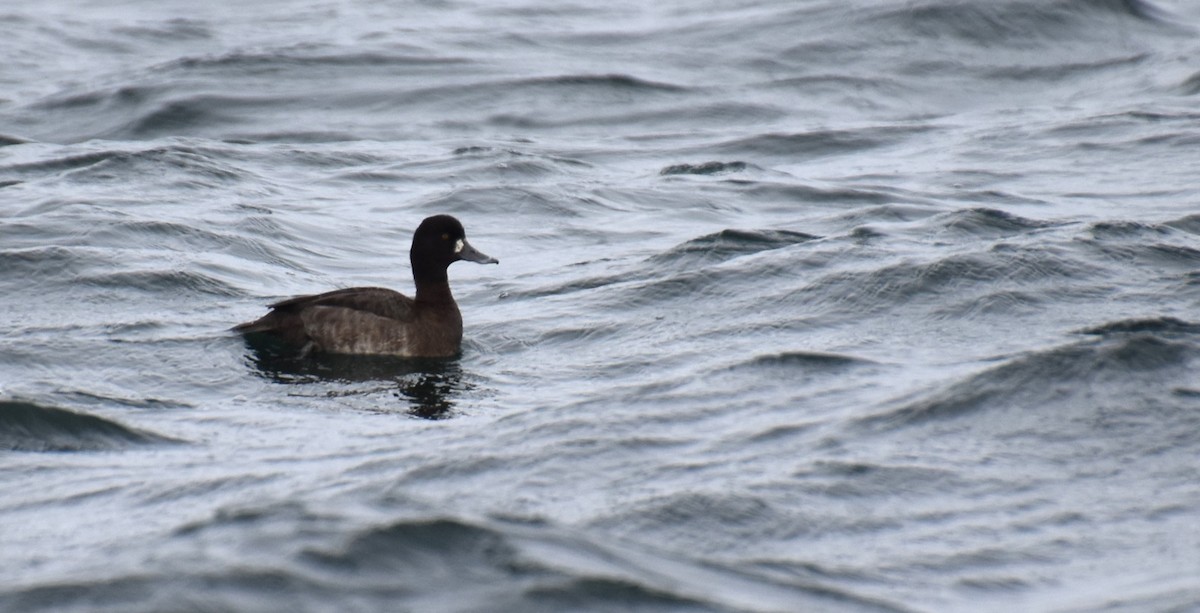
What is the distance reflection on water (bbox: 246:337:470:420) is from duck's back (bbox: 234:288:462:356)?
0.07 metres

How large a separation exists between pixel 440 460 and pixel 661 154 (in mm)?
9918

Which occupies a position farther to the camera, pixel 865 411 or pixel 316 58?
pixel 316 58

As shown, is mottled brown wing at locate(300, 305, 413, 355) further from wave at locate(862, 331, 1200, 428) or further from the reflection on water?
wave at locate(862, 331, 1200, 428)

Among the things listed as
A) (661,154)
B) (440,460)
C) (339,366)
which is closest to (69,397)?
(339,366)

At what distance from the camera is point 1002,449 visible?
771 cm

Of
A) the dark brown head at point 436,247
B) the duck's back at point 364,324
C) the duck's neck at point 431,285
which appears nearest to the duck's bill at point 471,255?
the dark brown head at point 436,247

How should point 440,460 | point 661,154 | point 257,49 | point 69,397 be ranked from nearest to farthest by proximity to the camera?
1. point 440,460
2. point 69,397
3. point 661,154
4. point 257,49

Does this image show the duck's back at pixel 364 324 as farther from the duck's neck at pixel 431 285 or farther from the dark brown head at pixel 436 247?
the dark brown head at pixel 436 247

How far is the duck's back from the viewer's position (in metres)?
10.1

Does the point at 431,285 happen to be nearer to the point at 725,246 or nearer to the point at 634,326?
the point at 634,326

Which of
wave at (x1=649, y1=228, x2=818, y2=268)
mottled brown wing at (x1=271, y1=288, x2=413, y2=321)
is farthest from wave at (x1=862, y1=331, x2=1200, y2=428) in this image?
wave at (x1=649, y1=228, x2=818, y2=268)

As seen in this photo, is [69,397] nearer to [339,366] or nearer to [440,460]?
[339,366]

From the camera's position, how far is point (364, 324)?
1020 cm

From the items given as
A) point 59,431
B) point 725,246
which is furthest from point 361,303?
point 725,246
